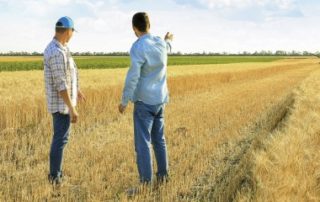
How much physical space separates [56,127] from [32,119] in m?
5.55

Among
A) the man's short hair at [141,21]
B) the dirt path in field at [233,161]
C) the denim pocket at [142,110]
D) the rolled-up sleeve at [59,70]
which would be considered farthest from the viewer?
the denim pocket at [142,110]

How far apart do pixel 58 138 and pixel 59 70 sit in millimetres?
887

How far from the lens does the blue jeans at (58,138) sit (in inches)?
230

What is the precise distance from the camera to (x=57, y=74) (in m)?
5.55

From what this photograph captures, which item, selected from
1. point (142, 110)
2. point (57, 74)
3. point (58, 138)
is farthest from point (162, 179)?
point (57, 74)

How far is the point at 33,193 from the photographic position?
18.4ft

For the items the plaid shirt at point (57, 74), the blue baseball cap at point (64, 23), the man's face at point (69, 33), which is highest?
the blue baseball cap at point (64, 23)

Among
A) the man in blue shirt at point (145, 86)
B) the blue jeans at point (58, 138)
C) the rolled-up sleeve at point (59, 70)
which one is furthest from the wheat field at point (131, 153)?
the rolled-up sleeve at point (59, 70)

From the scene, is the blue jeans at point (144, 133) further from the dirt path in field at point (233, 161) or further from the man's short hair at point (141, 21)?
the man's short hair at point (141, 21)

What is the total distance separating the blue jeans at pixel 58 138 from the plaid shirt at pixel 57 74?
133 mm

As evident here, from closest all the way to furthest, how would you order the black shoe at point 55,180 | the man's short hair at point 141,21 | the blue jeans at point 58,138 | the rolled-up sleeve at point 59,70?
the man's short hair at point 141,21, the rolled-up sleeve at point 59,70, the blue jeans at point 58,138, the black shoe at point 55,180

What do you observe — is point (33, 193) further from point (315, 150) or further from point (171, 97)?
point (171, 97)

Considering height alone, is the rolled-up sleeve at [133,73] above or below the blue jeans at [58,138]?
above

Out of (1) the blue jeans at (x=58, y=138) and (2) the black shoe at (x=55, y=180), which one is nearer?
(1) the blue jeans at (x=58, y=138)
